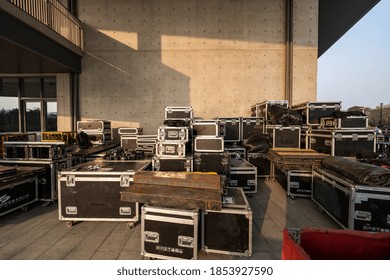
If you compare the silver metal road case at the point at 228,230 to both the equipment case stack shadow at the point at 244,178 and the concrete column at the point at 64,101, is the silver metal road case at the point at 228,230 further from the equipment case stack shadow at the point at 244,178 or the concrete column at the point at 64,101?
the concrete column at the point at 64,101

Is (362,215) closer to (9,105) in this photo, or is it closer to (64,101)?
(64,101)

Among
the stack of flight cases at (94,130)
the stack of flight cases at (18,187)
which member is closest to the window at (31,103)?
the stack of flight cases at (94,130)

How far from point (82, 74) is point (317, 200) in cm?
911

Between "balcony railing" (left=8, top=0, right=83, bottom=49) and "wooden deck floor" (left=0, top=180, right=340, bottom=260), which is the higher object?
"balcony railing" (left=8, top=0, right=83, bottom=49)

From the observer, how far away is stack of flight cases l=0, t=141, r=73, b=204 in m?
3.88

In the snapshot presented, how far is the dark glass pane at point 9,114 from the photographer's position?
27.3 feet

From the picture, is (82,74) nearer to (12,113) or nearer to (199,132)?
(12,113)

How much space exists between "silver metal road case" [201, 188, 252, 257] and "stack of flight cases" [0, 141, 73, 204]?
3524 millimetres

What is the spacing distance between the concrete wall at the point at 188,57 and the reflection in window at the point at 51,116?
172cm

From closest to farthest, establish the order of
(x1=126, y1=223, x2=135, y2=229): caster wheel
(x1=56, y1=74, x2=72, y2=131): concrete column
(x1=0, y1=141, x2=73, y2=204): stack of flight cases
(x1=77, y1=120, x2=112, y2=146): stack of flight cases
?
(x1=126, y1=223, x2=135, y2=229): caster wheel → (x1=0, y1=141, x2=73, y2=204): stack of flight cases → (x1=77, y1=120, x2=112, y2=146): stack of flight cases → (x1=56, y1=74, x2=72, y2=131): concrete column

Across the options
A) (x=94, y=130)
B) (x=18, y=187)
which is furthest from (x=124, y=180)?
(x=94, y=130)

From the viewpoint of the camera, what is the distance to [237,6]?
24.8 ft

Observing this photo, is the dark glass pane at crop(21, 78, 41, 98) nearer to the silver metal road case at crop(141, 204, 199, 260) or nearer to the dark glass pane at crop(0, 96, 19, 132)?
the dark glass pane at crop(0, 96, 19, 132)

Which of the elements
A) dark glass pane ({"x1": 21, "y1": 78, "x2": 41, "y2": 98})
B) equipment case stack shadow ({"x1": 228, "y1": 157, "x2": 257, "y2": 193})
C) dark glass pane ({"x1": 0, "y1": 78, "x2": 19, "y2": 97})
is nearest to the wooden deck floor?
equipment case stack shadow ({"x1": 228, "y1": 157, "x2": 257, "y2": 193})
